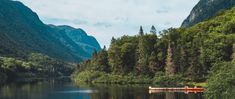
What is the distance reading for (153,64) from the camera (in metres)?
179

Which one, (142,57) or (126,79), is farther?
(142,57)

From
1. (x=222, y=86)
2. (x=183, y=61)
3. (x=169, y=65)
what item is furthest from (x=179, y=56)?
(x=222, y=86)

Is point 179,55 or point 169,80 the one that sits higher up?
point 179,55

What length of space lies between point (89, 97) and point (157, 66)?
226 feet

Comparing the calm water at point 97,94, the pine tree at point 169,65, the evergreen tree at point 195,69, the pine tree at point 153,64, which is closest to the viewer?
the calm water at point 97,94

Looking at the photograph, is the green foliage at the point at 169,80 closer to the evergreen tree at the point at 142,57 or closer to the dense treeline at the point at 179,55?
the dense treeline at the point at 179,55

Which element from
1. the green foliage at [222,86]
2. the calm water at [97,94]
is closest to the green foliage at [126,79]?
the calm water at [97,94]

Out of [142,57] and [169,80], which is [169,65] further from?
[142,57]

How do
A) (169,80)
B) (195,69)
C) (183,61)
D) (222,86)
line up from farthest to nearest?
(183,61), (169,80), (195,69), (222,86)

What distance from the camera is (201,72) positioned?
6255 inches

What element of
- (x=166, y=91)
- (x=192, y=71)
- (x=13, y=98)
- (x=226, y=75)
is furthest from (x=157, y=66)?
(x=226, y=75)

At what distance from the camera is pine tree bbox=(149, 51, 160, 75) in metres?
178

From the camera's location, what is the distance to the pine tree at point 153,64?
17838cm

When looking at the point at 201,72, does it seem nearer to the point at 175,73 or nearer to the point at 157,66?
the point at 175,73
